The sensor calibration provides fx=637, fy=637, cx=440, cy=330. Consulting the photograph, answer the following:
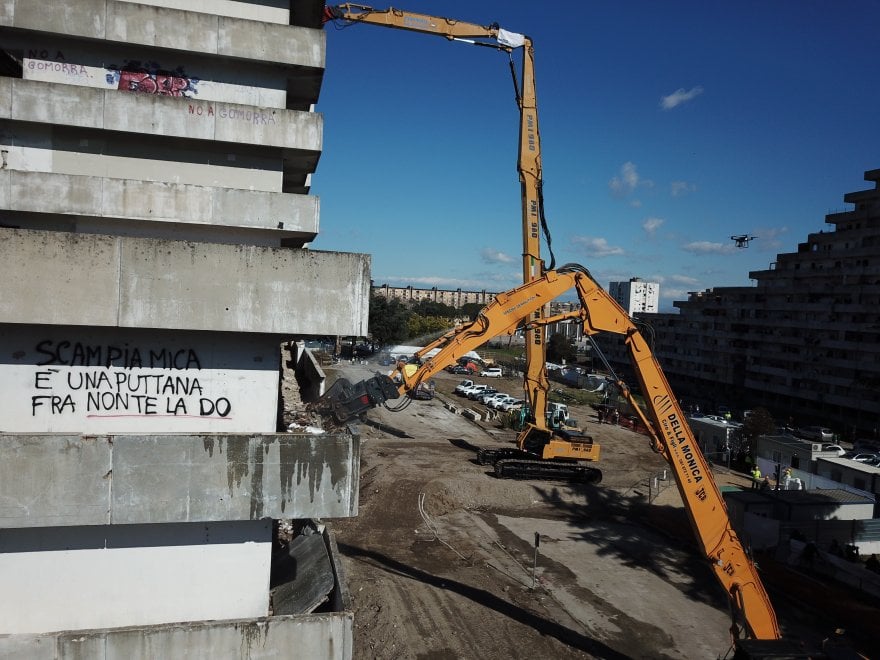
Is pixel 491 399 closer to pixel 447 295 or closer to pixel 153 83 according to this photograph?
pixel 153 83

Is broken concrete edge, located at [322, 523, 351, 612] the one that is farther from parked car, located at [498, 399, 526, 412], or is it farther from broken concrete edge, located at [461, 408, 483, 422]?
parked car, located at [498, 399, 526, 412]

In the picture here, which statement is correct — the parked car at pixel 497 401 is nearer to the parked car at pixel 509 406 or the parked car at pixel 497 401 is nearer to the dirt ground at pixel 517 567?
the parked car at pixel 509 406


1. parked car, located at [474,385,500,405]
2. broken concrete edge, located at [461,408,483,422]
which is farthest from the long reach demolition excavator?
parked car, located at [474,385,500,405]

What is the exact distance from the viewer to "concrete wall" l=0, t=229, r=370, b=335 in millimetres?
6121

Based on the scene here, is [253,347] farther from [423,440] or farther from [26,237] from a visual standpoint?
[423,440]

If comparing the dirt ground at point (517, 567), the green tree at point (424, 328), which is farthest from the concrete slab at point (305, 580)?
the green tree at point (424, 328)

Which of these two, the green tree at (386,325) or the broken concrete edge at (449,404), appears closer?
the broken concrete edge at (449,404)

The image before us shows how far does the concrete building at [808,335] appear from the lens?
149 ft

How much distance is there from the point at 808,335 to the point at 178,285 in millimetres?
54328

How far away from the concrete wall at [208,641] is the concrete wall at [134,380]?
210 cm

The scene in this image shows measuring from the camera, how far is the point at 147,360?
7137 mm

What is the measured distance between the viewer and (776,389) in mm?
52500

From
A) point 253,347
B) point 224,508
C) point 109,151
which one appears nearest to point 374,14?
point 109,151

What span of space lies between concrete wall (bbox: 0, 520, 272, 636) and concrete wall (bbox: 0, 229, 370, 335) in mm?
2497
